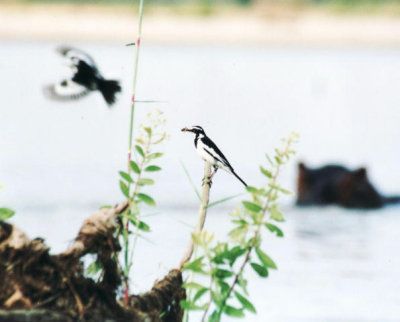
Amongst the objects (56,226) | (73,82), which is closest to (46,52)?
(56,226)

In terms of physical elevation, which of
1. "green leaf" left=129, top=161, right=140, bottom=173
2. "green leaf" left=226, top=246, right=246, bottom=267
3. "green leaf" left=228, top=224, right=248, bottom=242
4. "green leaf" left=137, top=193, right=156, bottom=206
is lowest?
"green leaf" left=226, top=246, right=246, bottom=267

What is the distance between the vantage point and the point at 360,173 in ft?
34.1

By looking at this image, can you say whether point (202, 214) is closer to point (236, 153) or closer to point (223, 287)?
point (223, 287)

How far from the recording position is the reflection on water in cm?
550

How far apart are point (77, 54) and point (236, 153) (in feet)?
34.2

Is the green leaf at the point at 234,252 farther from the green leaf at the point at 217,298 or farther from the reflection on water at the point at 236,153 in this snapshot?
the reflection on water at the point at 236,153

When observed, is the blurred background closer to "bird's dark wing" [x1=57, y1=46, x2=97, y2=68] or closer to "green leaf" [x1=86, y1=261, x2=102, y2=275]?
"bird's dark wing" [x1=57, y1=46, x2=97, y2=68]

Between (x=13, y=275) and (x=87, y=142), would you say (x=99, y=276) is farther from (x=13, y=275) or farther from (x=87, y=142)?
(x=87, y=142)

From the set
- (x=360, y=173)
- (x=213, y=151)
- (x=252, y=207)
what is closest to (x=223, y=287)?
(x=252, y=207)

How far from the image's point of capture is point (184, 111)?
1734cm

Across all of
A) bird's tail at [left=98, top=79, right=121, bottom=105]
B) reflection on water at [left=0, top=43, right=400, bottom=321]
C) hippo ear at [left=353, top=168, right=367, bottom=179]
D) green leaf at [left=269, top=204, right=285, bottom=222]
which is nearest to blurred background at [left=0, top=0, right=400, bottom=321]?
reflection on water at [left=0, top=43, right=400, bottom=321]

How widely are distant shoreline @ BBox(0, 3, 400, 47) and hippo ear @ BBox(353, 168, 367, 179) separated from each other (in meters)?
22.4

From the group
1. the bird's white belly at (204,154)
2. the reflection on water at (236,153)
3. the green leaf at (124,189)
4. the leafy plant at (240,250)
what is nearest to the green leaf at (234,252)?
the leafy plant at (240,250)

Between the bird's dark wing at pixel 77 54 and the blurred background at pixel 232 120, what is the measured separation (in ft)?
0.17
